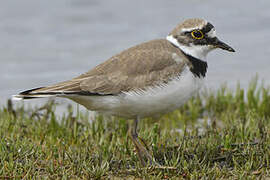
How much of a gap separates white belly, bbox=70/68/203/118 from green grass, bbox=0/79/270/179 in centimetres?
47

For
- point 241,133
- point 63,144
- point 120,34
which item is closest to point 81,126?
point 63,144

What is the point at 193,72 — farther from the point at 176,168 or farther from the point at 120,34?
the point at 120,34

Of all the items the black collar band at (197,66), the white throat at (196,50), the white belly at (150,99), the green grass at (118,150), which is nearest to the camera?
the green grass at (118,150)

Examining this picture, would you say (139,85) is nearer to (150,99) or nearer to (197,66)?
(150,99)

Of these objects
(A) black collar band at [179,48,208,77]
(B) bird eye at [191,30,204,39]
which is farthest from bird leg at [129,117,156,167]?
(B) bird eye at [191,30,204,39]

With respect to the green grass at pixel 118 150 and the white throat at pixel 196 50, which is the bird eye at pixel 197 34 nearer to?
the white throat at pixel 196 50

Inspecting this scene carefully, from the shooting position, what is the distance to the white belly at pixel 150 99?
206 inches

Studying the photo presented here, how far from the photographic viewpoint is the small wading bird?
527 cm

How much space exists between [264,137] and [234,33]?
6754 mm

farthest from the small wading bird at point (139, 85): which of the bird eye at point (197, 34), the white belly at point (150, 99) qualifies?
the bird eye at point (197, 34)

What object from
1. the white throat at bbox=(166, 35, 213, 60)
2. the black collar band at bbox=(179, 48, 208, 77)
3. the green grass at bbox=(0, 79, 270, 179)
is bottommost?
the green grass at bbox=(0, 79, 270, 179)

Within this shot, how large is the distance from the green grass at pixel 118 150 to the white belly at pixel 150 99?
0.47m

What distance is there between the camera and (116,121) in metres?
7.36

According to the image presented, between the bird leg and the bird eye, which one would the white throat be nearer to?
the bird eye
